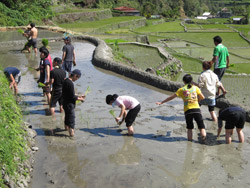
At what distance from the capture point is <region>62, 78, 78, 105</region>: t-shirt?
260 inches

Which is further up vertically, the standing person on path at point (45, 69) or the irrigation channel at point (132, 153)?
the standing person on path at point (45, 69)

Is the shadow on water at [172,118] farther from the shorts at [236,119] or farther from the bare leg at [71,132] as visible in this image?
the bare leg at [71,132]

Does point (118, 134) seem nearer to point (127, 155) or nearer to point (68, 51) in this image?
point (127, 155)

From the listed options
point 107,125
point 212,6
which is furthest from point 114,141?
point 212,6

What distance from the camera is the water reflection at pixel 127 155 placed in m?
5.83

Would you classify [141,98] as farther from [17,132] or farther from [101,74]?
[17,132]

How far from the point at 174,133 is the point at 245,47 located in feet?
112

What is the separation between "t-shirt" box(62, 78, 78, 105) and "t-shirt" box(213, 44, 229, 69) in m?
3.96

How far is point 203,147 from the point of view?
6422 millimetres

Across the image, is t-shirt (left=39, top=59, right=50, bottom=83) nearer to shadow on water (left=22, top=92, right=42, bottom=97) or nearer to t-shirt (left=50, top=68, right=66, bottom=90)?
t-shirt (left=50, top=68, right=66, bottom=90)

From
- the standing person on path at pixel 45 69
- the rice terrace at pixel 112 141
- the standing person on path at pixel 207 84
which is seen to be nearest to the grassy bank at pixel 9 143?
the rice terrace at pixel 112 141

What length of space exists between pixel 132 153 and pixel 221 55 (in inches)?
158

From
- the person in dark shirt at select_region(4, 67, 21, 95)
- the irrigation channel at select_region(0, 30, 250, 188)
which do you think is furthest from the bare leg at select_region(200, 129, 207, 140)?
the person in dark shirt at select_region(4, 67, 21, 95)

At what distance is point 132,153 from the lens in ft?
20.2
